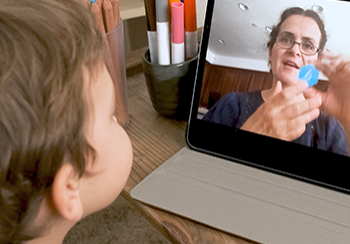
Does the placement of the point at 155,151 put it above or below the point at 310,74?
below

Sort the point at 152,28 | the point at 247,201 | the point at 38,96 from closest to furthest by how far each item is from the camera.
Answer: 1. the point at 38,96
2. the point at 247,201
3. the point at 152,28

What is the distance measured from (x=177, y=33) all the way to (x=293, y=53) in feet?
0.57

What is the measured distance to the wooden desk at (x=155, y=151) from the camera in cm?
33

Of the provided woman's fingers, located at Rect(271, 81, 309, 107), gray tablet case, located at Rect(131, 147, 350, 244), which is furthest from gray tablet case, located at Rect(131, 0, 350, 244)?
woman's fingers, located at Rect(271, 81, 309, 107)

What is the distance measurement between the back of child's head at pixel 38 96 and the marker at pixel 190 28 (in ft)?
0.71

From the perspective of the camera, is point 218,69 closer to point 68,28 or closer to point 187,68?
point 187,68

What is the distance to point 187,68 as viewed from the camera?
474 millimetres

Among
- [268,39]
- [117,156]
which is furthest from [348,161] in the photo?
[117,156]

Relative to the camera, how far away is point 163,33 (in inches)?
17.9

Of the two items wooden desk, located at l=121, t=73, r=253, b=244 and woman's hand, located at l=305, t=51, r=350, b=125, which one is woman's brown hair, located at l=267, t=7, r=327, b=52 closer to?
woman's hand, located at l=305, t=51, r=350, b=125

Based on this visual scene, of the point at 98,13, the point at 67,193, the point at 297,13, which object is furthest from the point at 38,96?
the point at 297,13

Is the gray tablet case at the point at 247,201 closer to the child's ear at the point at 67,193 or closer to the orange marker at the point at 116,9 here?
the child's ear at the point at 67,193

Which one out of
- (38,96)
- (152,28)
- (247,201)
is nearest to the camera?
(38,96)

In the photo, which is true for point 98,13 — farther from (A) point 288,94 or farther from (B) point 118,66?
(A) point 288,94
